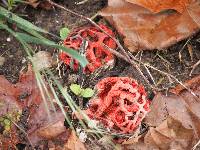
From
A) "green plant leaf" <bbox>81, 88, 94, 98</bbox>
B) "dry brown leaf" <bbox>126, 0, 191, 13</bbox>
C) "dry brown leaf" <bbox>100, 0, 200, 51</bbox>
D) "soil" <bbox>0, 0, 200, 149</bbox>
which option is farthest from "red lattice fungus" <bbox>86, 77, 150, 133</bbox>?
"dry brown leaf" <bbox>126, 0, 191, 13</bbox>

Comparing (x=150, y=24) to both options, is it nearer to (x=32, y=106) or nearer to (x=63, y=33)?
(x=63, y=33)

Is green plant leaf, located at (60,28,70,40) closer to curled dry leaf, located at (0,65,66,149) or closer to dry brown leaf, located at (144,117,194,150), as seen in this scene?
curled dry leaf, located at (0,65,66,149)

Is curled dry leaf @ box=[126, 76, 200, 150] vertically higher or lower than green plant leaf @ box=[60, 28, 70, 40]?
lower

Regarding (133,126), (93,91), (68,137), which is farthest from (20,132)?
(133,126)

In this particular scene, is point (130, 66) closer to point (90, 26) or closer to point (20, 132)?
point (90, 26)

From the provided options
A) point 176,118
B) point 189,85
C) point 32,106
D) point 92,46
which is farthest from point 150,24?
point 32,106
